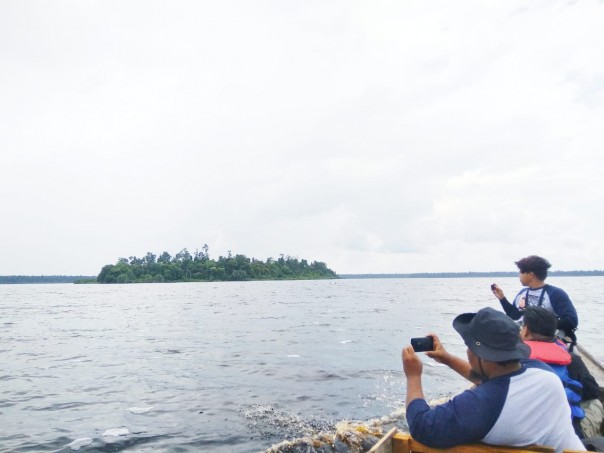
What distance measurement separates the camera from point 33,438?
33.4 feet

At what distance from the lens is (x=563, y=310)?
715cm

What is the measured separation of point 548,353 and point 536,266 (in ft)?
8.43

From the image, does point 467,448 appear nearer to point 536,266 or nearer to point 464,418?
point 464,418

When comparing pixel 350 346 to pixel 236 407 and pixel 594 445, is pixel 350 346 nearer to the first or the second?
pixel 236 407

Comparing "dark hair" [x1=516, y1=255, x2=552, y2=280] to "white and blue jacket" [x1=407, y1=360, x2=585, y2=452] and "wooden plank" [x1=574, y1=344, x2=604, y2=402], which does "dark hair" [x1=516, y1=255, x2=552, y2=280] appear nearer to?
"wooden plank" [x1=574, y1=344, x2=604, y2=402]

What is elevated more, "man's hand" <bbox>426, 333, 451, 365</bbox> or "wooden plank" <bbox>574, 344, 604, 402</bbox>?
"man's hand" <bbox>426, 333, 451, 365</bbox>

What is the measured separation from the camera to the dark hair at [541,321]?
5070mm

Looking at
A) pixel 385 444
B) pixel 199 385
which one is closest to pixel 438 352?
pixel 385 444

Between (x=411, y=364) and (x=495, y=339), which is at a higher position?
(x=495, y=339)

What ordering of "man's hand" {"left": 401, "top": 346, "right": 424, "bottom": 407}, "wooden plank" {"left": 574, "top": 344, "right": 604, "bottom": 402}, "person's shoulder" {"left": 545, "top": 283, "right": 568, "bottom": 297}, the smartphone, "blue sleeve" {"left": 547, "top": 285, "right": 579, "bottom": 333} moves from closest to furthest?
1. "man's hand" {"left": 401, "top": 346, "right": 424, "bottom": 407}
2. the smartphone
3. "blue sleeve" {"left": 547, "top": 285, "right": 579, "bottom": 333}
4. "person's shoulder" {"left": 545, "top": 283, "right": 568, "bottom": 297}
5. "wooden plank" {"left": 574, "top": 344, "right": 604, "bottom": 402}

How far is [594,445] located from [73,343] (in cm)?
2618

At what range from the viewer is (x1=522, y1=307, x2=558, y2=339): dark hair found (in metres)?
5.07

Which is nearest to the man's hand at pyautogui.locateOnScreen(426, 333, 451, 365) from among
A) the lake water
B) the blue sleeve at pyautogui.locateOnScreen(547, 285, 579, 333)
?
the blue sleeve at pyautogui.locateOnScreen(547, 285, 579, 333)

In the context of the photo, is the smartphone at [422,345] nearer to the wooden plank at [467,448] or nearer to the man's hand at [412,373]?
the man's hand at [412,373]
